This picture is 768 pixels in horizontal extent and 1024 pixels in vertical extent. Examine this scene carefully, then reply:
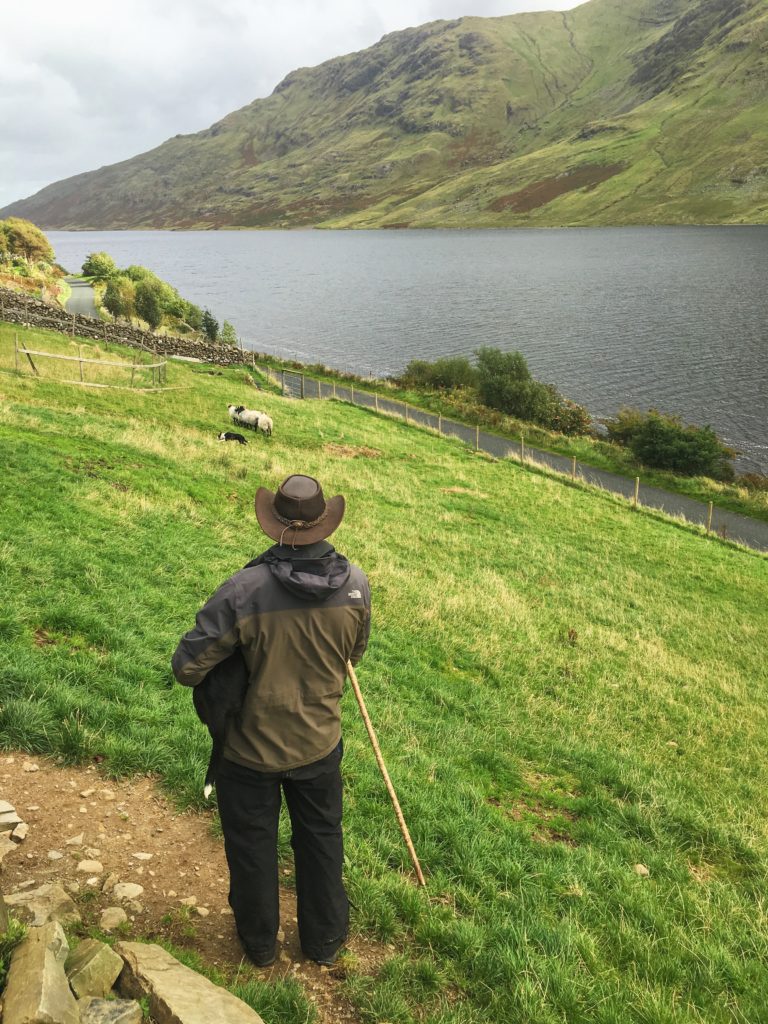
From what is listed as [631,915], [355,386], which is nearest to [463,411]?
[355,386]

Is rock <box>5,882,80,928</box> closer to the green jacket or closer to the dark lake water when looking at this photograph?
the green jacket

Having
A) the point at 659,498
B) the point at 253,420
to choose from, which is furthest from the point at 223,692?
the point at 659,498

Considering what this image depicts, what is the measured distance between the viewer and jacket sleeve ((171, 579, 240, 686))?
4309mm

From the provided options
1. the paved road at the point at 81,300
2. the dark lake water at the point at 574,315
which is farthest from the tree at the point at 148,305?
the dark lake water at the point at 574,315

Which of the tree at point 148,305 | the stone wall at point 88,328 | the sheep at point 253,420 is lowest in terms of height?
the sheep at point 253,420

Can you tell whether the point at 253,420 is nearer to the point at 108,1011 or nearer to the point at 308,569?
the point at 308,569

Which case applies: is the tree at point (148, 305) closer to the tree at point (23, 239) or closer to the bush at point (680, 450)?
the tree at point (23, 239)

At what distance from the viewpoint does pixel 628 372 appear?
68.2 metres

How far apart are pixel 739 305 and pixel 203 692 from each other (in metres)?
110

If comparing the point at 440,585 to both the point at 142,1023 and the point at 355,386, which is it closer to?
the point at 142,1023

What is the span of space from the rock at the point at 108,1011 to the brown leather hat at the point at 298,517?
115 inches

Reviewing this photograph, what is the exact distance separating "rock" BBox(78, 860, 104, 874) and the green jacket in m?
1.88

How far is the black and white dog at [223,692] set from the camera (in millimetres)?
4516

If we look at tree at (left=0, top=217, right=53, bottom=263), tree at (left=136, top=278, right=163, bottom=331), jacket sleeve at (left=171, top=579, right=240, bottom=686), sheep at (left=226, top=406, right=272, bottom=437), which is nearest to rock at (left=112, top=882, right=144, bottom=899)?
jacket sleeve at (left=171, top=579, right=240, bottom=686)
